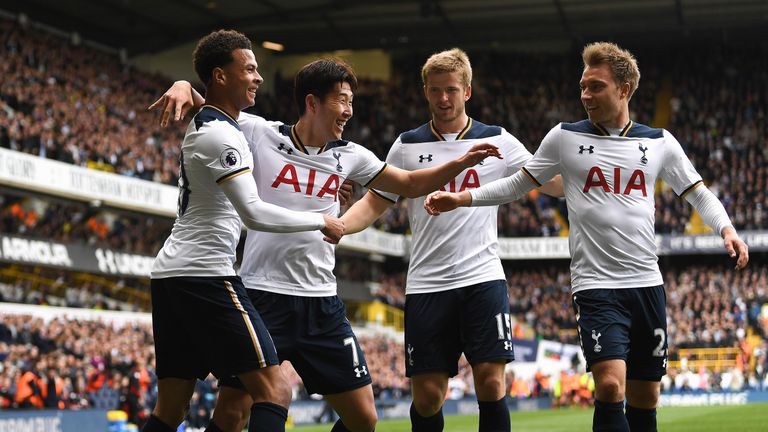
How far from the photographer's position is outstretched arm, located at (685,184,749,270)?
6.81 meters

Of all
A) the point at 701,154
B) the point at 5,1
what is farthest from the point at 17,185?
the point at 701,154

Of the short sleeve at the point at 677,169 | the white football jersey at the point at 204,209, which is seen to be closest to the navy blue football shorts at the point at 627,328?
the short sleeve at the point at 677,169

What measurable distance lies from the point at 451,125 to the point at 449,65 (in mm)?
446

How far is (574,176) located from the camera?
7.21 meters

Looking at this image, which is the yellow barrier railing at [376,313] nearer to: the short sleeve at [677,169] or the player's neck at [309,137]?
the short sleeve at [677,169]

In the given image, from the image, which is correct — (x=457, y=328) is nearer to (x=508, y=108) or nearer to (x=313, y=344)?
(x=313, y=344)

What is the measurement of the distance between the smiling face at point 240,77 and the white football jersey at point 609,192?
6.65 feet

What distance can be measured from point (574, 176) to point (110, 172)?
2495 centimetres

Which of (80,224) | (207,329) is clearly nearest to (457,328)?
(207,329)

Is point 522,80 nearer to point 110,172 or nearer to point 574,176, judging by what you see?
point 110,172

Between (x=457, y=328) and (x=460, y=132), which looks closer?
(x=457, y=328)

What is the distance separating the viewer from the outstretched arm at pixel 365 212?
710cm

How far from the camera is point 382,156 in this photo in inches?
1849

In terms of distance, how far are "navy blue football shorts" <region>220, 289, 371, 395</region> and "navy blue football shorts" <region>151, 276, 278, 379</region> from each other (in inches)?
17.7
